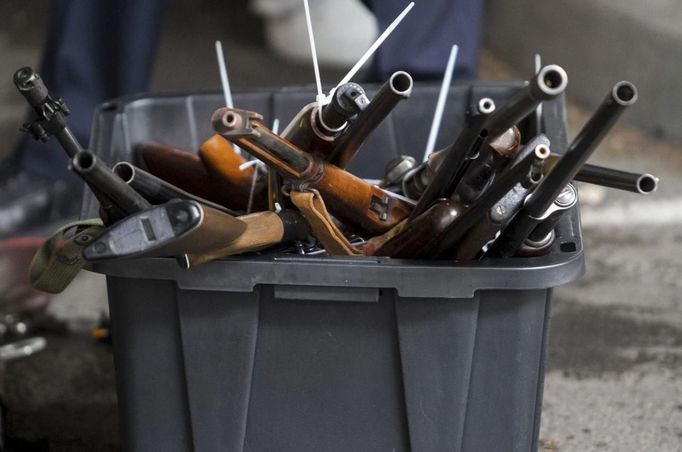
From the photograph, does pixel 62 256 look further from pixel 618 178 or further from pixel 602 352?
pixel 602 352

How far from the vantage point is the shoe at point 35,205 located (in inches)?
62.6

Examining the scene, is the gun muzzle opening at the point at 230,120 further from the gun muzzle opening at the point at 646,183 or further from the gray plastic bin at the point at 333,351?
the gun muzzle opening at the point at 646,183

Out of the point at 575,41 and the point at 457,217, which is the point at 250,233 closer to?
the point at 457,217

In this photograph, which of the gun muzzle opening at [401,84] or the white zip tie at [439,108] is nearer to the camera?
the gun muzzle opening at [401,84]

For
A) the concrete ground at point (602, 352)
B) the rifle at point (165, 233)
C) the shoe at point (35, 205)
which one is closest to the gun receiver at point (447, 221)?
the rifle at point (165, 233)

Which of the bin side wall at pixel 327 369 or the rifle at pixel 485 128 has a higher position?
the rifle at pixel 485 128

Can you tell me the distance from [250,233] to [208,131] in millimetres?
418

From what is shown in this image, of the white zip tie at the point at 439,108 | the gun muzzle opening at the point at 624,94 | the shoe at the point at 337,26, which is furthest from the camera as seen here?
the shoe at the point at 337,26

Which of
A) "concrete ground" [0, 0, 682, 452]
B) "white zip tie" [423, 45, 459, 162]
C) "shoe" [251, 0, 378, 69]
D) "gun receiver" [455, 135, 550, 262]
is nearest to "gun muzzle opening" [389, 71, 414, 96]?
"gun receiver" [455, 135, 550, 262]

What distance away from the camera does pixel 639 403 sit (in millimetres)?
1189

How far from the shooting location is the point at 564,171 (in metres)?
0.68

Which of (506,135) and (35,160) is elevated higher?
(35,160)

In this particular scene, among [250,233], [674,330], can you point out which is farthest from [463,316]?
[674,330]

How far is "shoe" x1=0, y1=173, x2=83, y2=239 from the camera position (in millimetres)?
1591
